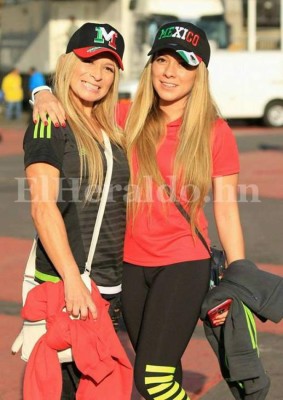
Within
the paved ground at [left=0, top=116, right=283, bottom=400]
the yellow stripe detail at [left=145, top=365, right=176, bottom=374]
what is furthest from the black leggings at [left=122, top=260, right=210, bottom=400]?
the paved ground at [left=0, top=116, right=283, bottom=400]

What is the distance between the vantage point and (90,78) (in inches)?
154

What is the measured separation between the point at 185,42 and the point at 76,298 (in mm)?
1184

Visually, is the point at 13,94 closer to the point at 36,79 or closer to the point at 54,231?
the point at 36,79

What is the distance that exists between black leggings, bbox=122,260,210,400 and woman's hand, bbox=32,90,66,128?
70 centimetres

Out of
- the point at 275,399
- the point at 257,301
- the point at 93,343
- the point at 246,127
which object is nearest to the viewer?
the point at 93,343

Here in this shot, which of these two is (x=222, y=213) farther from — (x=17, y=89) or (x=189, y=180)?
(x=17, y=89)

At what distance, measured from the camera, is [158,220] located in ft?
13.2

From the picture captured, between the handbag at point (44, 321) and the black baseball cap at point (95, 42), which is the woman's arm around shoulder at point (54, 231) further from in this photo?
the black baseball cap at point (95, 42)

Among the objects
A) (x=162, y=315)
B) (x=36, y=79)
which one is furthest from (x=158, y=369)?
(x=36, y=79)

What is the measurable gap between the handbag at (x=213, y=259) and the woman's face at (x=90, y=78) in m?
0.49

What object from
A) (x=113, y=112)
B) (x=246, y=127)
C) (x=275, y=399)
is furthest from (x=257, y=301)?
(x=246, y=127)

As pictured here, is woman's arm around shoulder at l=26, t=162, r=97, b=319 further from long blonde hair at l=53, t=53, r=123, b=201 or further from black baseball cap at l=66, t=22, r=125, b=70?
black baseball cap at l=66, t=22, r=125, b=70

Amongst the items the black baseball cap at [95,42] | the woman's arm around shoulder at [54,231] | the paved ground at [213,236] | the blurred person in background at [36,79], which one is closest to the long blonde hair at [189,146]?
the black baseball cap at [95,42]

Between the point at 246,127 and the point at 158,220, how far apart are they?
74.6ft
